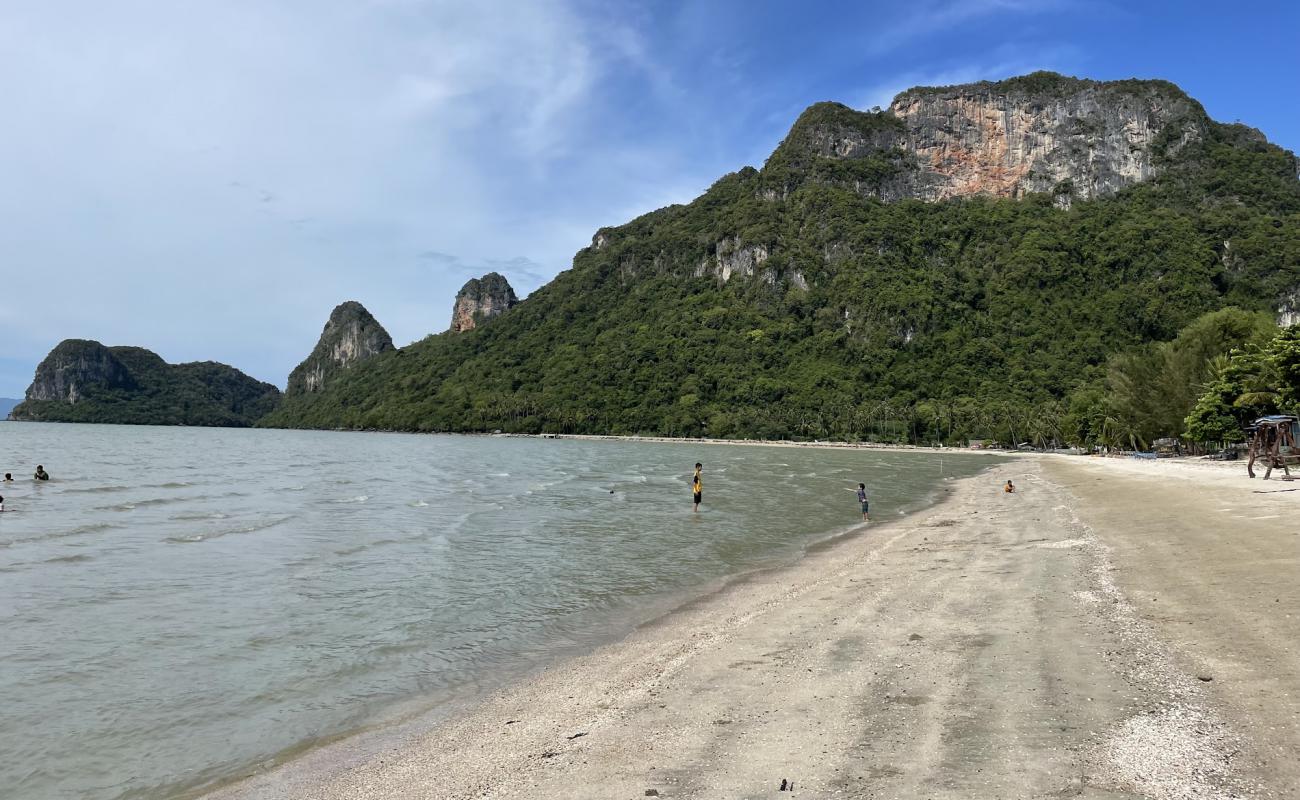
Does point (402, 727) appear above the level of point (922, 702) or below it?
below

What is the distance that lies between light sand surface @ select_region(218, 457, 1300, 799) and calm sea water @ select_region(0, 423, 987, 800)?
1.60 m

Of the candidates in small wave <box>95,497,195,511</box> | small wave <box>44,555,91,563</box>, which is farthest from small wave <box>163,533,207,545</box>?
small wave <box>95,497,195,511</box>

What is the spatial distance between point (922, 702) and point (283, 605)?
43.8 feet

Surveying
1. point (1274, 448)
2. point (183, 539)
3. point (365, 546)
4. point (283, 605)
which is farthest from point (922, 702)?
point (1274, 448)

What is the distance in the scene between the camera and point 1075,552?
17344 millimetres

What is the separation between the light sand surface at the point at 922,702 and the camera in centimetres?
568

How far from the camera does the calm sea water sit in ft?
28.5

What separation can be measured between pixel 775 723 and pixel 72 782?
306 inches

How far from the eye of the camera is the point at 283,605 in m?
14.8

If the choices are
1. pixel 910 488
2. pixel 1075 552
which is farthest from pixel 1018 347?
pixel 1075 552

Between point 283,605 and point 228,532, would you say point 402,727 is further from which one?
point 228,532

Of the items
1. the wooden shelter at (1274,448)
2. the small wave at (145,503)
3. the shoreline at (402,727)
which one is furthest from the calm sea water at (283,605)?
the wooden shelter at (1274,448)

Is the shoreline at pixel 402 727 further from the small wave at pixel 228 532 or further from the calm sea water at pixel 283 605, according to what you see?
the small wave at pixel 228 532

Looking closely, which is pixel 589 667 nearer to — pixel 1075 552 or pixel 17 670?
pixel 17 670
